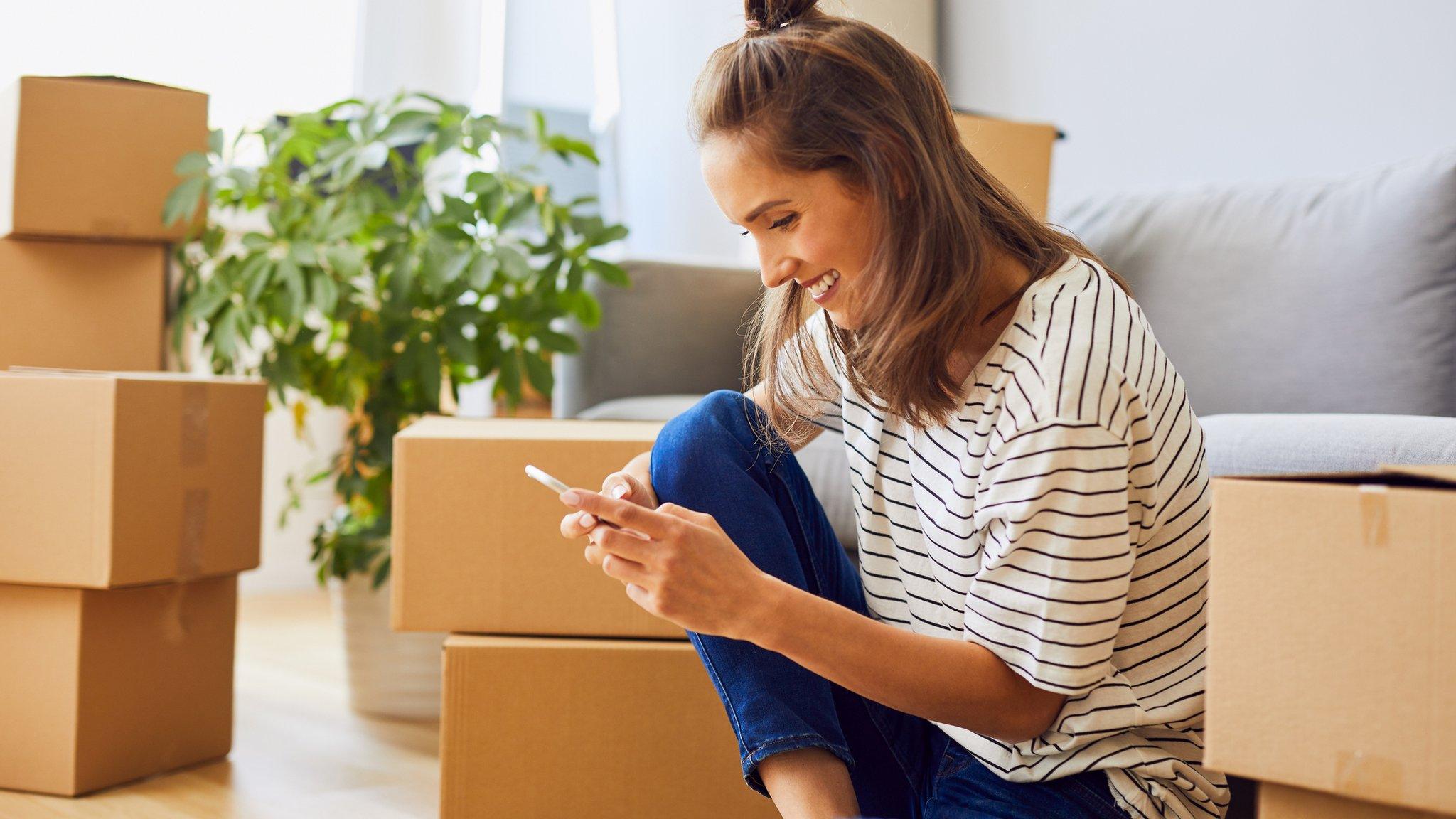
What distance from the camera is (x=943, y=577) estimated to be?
0.78 meters

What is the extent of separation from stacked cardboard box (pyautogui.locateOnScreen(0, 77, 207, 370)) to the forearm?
3.54ft

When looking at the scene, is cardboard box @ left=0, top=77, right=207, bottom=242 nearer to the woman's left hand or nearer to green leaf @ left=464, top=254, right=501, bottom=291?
green leaf @ left=464, top=254, right=501, bottom=291

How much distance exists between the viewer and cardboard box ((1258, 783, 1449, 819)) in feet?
1.75

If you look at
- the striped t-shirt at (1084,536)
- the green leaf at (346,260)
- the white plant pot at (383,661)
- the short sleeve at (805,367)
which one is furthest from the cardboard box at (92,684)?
the striped t-shirt at (1084,536)

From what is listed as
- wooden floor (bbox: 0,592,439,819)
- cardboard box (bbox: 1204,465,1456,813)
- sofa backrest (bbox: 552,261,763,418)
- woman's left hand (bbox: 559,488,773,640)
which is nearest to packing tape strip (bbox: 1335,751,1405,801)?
cardboard box (bbox: 1204,465,1456,813)

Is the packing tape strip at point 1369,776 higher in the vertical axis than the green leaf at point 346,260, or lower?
lower

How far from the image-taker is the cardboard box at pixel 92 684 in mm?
1189

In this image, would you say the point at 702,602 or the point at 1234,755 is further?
the point at 702,602

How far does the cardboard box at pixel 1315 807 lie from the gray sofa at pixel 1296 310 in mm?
454

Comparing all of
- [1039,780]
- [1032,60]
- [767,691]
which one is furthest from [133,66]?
[1039,780]

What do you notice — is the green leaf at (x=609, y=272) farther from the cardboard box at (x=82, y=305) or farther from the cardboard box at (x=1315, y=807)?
the cardboard box at (x=1315, y=807)

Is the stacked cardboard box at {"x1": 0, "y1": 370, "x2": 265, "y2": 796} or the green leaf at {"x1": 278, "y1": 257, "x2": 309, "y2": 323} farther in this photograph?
the green leaf at {"x1": 278, "y1": 257, "x2": 309, "y2": 323}

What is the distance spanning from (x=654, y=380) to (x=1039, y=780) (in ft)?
3.64

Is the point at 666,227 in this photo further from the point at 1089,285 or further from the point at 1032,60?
the point at 1089,285
